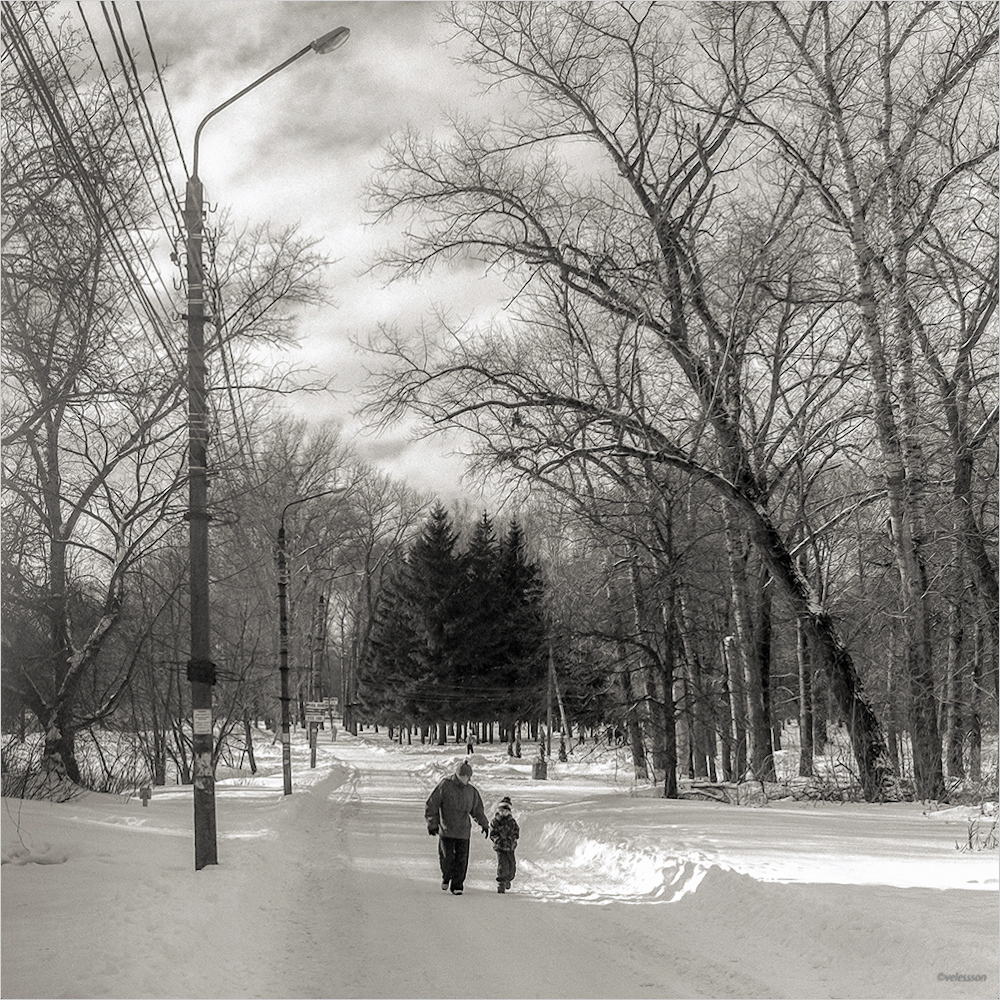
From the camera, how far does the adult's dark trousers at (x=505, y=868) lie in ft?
37.0

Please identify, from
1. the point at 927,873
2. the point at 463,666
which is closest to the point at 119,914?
the point at 927,873

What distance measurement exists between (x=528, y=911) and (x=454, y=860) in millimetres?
1469

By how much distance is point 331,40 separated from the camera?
32.7ft

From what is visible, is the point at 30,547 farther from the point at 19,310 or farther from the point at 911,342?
the point at 911,342

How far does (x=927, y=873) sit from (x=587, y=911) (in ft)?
10.8

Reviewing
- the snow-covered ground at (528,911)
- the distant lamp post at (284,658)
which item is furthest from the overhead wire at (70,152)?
the distant lamp post at (284,658)

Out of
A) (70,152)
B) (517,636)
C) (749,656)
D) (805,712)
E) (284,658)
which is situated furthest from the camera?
(517,636)

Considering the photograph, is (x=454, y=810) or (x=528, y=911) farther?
(x=454, y=810)

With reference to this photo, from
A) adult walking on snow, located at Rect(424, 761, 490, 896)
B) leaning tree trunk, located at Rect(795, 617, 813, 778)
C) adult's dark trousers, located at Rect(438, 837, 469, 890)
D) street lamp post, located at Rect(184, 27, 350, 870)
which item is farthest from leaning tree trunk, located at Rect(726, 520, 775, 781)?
street lamp post, located at Rect(184, 27, 350, 870)

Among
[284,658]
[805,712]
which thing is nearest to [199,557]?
[284,658]

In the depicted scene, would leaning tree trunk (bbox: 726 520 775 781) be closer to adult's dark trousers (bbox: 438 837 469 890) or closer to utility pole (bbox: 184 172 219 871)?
adult's dark trousers (bbox: 438 837 469 890)

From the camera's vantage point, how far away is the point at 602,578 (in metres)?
23.7

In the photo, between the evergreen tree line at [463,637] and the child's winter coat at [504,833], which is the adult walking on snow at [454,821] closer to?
the child's winter coat at [504,833]

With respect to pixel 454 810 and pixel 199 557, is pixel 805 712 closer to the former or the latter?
pixel 454 810
